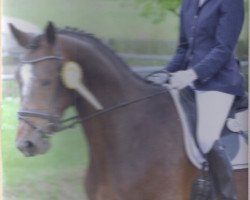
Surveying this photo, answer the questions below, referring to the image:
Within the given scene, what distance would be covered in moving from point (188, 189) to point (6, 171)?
149cm

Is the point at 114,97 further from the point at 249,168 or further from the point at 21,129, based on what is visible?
the point at 249,168

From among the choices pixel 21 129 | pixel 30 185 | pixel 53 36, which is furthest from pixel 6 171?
pixel 53 36

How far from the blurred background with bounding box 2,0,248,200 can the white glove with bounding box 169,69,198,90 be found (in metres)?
0.36

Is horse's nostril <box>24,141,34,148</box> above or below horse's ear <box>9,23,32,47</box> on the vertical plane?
below

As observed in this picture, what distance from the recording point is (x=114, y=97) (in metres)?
3.45

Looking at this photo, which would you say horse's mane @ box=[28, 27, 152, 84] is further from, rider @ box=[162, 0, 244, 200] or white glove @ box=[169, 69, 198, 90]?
rider @ box=[162, 0, 244, 200]

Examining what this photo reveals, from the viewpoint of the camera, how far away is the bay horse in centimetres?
340

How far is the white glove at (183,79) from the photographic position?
3584mm

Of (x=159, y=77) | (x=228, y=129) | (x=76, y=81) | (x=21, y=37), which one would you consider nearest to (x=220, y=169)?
(x=228, y=129)

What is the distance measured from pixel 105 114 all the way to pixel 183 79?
2.01 ft

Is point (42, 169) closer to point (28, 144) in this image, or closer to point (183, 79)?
point (28, 144)

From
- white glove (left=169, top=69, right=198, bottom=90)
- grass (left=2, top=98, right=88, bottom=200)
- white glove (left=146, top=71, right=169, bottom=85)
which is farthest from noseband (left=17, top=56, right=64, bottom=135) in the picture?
white glove (left=169, top=69, right=198, bottom=90)

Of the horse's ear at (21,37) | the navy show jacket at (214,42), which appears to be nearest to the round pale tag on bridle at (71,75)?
the horse's ear at (21,37)

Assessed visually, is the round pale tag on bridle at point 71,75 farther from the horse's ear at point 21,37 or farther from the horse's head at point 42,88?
the horse's ear at point 21,37
